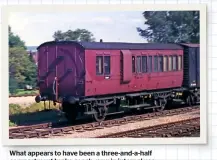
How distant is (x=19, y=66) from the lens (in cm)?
387

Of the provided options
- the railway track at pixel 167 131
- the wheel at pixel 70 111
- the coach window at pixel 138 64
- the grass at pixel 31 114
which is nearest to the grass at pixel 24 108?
the grass at pixel 31 114

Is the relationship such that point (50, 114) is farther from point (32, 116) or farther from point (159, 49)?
point (159, 49)

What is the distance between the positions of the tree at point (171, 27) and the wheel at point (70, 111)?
609 mm

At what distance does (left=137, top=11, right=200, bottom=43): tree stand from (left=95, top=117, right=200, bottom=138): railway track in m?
0.51

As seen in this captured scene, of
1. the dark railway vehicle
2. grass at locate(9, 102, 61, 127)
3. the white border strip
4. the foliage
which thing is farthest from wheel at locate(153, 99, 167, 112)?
the foliage

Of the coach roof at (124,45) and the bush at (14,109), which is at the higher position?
the coach roof at (124,45)

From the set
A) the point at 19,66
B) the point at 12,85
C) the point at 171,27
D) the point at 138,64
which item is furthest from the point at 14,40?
the point at 171,27

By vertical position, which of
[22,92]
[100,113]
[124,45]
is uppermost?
[124,45]

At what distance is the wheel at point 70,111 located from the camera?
12.7ft

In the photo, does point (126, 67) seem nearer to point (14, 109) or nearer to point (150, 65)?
point (150, 65)

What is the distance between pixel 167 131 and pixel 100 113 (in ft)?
1.39

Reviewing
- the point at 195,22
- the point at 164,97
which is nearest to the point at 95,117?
the point at 164,97

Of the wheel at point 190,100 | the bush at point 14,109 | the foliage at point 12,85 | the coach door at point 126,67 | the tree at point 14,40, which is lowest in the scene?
the bush at point 14,109

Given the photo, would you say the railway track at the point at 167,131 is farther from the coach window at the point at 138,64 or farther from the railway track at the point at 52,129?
the coach window at the point at 138,64
